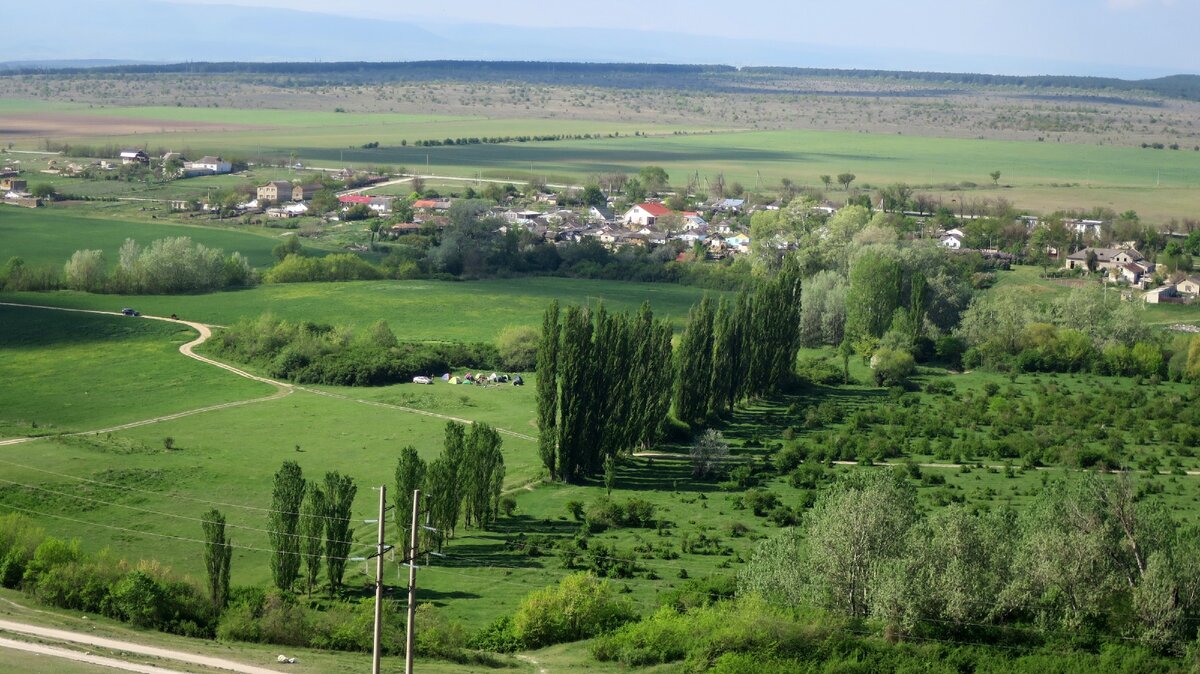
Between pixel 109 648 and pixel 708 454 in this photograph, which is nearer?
pixel 109 648

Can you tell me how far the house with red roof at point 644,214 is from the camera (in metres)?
102

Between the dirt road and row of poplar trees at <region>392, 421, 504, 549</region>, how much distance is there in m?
8.35

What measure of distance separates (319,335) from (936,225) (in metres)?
54.4

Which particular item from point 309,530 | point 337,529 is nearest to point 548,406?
point 337,529

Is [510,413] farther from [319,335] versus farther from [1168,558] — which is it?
[1168,558]

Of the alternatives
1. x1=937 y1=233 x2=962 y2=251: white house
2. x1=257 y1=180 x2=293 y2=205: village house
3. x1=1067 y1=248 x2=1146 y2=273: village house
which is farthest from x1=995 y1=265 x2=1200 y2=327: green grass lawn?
x1=257 y1=180 x2=293 y2=205: village house

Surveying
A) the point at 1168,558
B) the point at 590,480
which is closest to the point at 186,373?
the point at 590,480

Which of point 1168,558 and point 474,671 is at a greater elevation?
point 1168,558

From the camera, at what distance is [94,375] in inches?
2143

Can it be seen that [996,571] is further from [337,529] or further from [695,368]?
[695,368]

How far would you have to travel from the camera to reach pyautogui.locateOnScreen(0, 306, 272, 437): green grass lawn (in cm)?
4862

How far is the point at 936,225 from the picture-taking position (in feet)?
331

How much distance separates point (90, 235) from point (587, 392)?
54.8 metres

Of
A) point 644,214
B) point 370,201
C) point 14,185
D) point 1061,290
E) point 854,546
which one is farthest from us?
point 14,185
